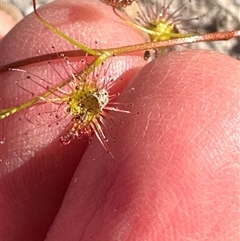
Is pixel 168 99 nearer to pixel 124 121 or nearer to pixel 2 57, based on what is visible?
pixel 124 121

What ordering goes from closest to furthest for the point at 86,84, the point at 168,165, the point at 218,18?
the point at 168,165 < the point at 86,84 < the point at 218,18

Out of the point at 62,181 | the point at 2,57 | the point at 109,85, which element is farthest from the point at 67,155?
the point at 2,57

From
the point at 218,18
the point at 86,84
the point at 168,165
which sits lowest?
the point at 168,165

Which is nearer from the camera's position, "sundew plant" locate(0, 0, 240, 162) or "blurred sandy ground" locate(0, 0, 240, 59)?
"sundew plant" locate(0, 0, 240, 162)

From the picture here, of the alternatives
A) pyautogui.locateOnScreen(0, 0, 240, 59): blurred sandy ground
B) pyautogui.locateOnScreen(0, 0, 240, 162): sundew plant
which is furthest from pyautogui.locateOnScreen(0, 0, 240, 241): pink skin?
pyautogui.locateOnScreen(0, 0, 240, 59): blurred sandy ground

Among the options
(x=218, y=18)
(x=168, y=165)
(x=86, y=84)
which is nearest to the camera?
(x=168, y=165)

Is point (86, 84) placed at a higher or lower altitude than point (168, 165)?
higher

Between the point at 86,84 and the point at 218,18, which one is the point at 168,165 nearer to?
the point at 86,84

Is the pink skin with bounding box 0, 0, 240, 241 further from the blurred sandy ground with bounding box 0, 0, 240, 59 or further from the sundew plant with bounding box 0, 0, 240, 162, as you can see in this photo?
the blurred sandy ground with bounding box 0, 0, 240, 59

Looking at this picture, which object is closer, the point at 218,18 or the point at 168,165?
the point at 168,165

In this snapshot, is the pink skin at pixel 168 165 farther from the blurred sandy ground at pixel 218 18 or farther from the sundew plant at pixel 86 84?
the blurred sandy ground at pixel 218 18

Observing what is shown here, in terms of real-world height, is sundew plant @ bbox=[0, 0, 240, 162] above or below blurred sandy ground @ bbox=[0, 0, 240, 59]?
below

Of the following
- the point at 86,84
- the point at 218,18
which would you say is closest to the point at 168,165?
the point at 86,84
